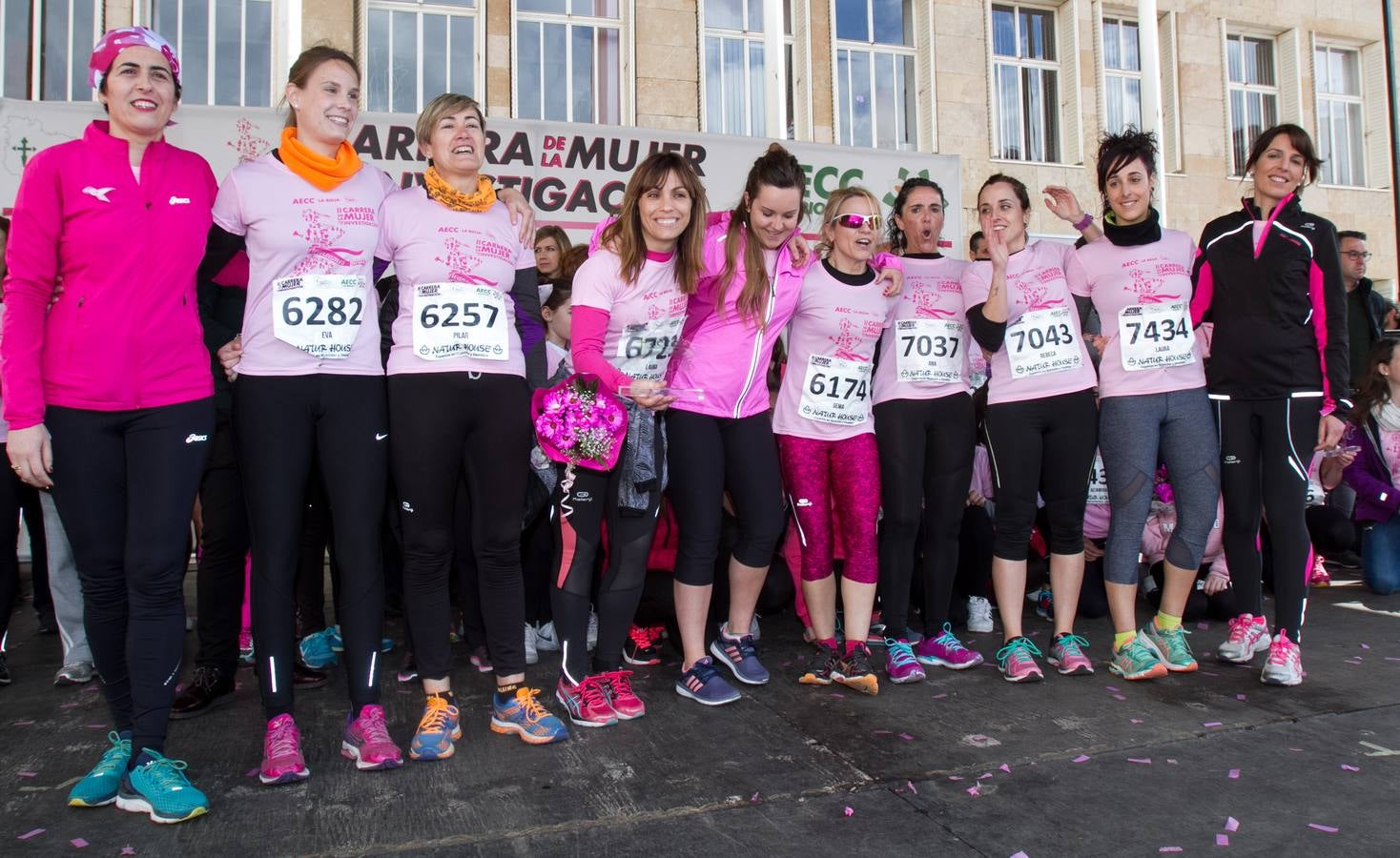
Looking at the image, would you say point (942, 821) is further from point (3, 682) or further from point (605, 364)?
point (3, 682)

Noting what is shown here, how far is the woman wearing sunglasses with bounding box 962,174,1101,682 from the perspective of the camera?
357cm

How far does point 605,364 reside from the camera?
3006 mm

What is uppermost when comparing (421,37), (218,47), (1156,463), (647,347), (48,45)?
(421,37)

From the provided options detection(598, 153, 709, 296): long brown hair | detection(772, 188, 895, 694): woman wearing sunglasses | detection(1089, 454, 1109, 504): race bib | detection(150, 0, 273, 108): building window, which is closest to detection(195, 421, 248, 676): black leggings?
detection(598, 153, 709, 296): long brown hair

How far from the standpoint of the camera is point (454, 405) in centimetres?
279

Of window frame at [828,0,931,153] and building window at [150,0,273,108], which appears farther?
window frame at [828,0,931,153]

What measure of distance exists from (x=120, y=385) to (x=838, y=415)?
2162mm

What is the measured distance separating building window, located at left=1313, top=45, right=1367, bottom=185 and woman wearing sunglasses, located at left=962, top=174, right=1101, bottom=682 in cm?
1442

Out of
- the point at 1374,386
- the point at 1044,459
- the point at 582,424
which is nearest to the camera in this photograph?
the point at 582,424

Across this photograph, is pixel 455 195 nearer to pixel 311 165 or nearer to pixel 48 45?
pixel 311 165

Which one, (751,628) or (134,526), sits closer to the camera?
(134,526)

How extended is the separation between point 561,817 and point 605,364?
1.29 meters

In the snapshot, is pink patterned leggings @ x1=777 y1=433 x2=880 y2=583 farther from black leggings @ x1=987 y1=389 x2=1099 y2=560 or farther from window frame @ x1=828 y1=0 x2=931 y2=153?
window frame @ x1=828 y1=0 x2=931 y2=153

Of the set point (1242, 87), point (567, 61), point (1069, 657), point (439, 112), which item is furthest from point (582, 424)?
point (1242, 87)
